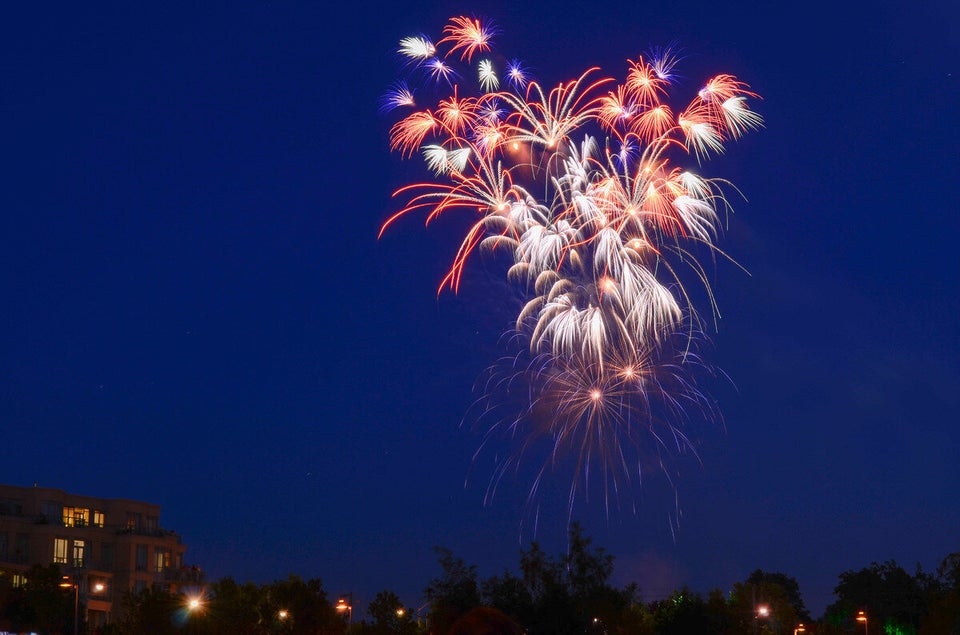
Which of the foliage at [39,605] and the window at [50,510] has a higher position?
the window at [50,510]

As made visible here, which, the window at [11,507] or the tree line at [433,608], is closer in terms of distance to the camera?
the tree line at [433,608]

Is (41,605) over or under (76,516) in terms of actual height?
under

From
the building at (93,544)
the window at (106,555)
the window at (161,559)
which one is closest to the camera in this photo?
the building at (93,544)

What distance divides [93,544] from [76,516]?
224 cm

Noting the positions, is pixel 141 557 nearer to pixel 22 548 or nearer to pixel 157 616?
pixel 22 548

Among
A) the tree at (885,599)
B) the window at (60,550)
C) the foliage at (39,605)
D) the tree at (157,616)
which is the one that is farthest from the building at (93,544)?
the tree at (885,599)

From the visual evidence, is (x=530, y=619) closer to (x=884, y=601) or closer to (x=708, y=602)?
(x=708, y=602)

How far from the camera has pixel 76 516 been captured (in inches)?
3105

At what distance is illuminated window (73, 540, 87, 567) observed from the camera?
76625 millimetres

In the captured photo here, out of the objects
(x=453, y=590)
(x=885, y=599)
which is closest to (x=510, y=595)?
(x=453, y=590)

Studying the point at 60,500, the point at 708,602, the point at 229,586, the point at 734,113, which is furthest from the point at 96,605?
the point at 734,113

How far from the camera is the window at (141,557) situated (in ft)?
268

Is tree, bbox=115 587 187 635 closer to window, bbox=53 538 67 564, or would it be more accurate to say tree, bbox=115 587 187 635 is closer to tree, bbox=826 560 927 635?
window, bbox=53 538 67 564

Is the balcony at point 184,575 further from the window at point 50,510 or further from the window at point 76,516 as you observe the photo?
the window at point 50,510
